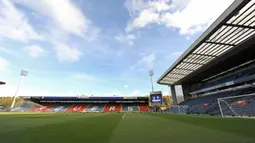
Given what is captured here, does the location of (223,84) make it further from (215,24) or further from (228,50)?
(215,24)

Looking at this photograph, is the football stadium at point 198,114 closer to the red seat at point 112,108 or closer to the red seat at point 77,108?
the red seat at point 77,108

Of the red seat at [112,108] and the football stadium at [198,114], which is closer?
the football stadium at [198,114]

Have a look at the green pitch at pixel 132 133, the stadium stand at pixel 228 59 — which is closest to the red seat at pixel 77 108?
the stadium stand at pixel 228 59

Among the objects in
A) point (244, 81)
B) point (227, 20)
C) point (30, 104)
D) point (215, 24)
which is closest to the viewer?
point (227, 20)

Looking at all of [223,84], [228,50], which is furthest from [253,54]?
[223,84]

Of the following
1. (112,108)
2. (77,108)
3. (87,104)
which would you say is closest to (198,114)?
(112,108)

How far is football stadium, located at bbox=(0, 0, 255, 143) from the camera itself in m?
2.87

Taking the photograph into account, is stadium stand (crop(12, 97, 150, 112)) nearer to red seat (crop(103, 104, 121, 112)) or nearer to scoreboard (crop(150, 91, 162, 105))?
red seat (crop(103, 104, 121, 112))

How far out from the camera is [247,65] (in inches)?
873

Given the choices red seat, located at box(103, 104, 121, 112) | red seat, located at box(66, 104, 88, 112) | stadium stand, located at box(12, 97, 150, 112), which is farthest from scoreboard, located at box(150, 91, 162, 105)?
red seat, located at box(66, 104, 88, 112)

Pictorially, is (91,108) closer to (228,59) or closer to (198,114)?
(198,114)

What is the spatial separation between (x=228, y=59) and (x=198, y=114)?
8971 millimetres

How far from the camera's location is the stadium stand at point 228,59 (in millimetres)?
10688

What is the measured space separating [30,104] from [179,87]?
1828 inches
